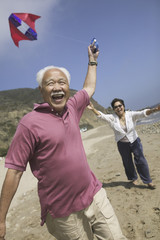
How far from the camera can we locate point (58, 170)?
5.66ft

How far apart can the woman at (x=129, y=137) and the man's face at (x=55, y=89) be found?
2.74 metres

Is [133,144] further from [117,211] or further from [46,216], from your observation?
[46,216]

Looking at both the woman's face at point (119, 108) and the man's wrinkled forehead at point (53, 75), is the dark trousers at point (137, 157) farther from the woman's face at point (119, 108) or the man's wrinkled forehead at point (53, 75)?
the man's wrinkled forehead at point (53, 75)

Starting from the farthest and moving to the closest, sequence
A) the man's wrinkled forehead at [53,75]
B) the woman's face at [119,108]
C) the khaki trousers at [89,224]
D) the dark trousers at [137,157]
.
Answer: the woman's face at [119,108] → the dark trousers at [137,157] → the man's wrinkled forehead at [53,75] → the khaki trousers at [89,224]

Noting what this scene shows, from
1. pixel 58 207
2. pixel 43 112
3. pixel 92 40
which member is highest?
pixel 92 40

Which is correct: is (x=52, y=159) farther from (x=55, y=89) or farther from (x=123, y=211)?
(x=123, y=211)

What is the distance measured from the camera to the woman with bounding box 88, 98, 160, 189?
4297 mm

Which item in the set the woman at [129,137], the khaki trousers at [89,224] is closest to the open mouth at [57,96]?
the khaki trousers at [89,224]

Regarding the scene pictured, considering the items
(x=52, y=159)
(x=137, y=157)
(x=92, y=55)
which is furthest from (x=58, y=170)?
(x=137, y=157)

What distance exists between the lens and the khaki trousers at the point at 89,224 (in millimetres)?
1813

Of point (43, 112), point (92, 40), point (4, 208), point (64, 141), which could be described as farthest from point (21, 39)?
point (4, 208)

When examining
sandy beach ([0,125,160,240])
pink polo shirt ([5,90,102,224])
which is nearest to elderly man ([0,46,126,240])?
pink polo shirt ([5,90,102,224])

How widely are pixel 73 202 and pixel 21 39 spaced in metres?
3.09

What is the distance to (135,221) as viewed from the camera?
11.0 feet
